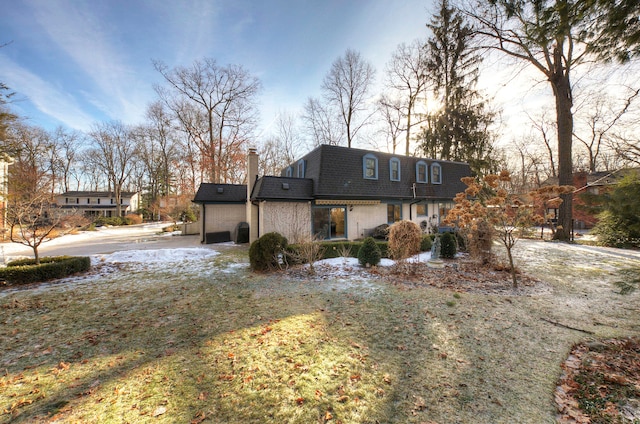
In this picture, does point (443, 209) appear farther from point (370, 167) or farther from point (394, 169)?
point (370, 167)

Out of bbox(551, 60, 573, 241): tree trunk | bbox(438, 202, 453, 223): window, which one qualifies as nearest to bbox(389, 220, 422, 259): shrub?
bbox(438, 202, 453, 223): window

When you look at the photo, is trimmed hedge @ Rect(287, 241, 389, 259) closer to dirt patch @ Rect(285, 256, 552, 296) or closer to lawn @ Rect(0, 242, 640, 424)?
dirt patch @ Rect(285, 256, 552, 296)

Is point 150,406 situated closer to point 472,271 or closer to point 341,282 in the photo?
point 341,282

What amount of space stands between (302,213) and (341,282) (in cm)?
691

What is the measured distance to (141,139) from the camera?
36.3 m

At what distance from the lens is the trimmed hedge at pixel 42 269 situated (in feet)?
22.7

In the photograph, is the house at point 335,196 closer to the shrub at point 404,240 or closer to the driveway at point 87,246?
the driveway at point 87,246

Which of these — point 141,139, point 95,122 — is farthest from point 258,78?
point 95,122

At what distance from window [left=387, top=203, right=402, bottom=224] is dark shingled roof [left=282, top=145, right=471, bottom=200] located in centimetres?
70

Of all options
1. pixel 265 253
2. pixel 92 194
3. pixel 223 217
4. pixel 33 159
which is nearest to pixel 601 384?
pixel 265 253

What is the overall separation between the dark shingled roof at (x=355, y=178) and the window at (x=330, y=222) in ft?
3.35

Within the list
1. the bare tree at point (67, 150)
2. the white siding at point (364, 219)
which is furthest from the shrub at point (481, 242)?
the bare tree at point (67, 150)

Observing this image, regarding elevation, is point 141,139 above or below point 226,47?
above

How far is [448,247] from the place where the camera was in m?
10.3
